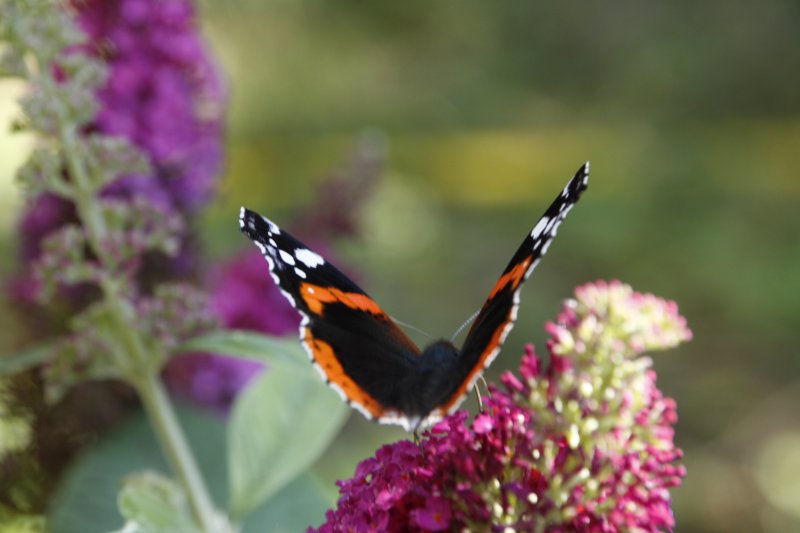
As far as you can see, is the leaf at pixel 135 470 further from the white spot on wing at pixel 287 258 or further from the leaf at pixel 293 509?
the white spot on wing at pixel 287 258

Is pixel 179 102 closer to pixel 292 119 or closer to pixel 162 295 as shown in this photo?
pixel 162 295

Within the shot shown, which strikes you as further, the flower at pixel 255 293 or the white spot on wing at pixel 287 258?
the flower at pixel 255 293

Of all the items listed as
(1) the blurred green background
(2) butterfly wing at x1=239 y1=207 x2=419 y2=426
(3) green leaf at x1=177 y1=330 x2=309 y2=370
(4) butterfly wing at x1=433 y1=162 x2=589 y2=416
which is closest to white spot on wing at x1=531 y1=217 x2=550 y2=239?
(4) butterfly wing at x1=433 y1=162 x2=589 y2=416

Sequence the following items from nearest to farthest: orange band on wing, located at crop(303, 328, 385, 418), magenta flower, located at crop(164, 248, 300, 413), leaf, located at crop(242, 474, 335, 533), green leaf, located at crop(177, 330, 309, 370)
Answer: orange band on wing, located at crop(303, 328, 385, 418) → green leaf, located at crop(177, 330, 309, 370) → leaf, located at crop(242, 474, 335, 533) → magenta flower, located at crop(164, 248, 300, 413)

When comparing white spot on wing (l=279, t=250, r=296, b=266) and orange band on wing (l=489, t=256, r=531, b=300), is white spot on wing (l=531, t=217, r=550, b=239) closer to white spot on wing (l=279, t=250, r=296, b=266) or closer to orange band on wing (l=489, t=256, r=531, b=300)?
orange band on wing (l=489, t=256, r=531, b=300)

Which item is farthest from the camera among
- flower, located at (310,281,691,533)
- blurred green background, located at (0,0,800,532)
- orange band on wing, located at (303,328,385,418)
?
blurred green background, located at (0,0,800,532)

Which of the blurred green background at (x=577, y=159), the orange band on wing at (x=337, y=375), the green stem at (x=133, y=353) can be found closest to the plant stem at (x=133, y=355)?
the green stem at (x=133, y=353)

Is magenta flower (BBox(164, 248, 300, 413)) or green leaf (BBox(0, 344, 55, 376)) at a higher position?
magenta flower (BBox(164, 248, 300, 413))
